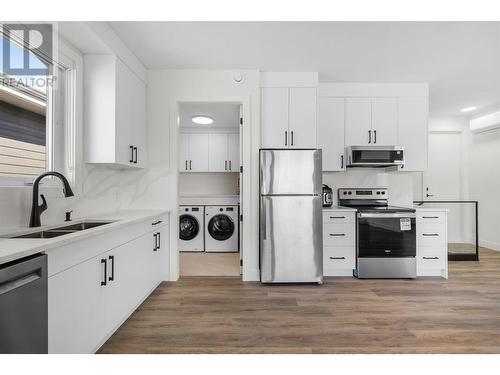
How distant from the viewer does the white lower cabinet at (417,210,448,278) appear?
379 cm

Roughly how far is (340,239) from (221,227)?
219cm

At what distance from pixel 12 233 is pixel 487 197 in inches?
267

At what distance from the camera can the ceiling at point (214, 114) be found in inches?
188

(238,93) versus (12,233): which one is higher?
(238,93)

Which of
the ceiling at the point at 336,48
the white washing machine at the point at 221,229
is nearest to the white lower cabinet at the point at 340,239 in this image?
the ceiling at the point at 336,48

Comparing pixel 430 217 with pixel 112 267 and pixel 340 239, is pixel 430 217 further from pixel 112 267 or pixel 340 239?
pixel 112 267

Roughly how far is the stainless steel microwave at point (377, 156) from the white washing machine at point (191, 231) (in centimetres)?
268

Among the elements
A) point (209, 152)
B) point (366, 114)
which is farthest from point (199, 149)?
point (366, 114)

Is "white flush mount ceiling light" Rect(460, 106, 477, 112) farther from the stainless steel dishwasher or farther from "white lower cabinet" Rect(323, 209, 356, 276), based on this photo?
the stainless steel dishwasher

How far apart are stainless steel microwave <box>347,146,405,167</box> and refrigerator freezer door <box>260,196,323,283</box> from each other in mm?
893

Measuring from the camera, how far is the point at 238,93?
12.0 ft
